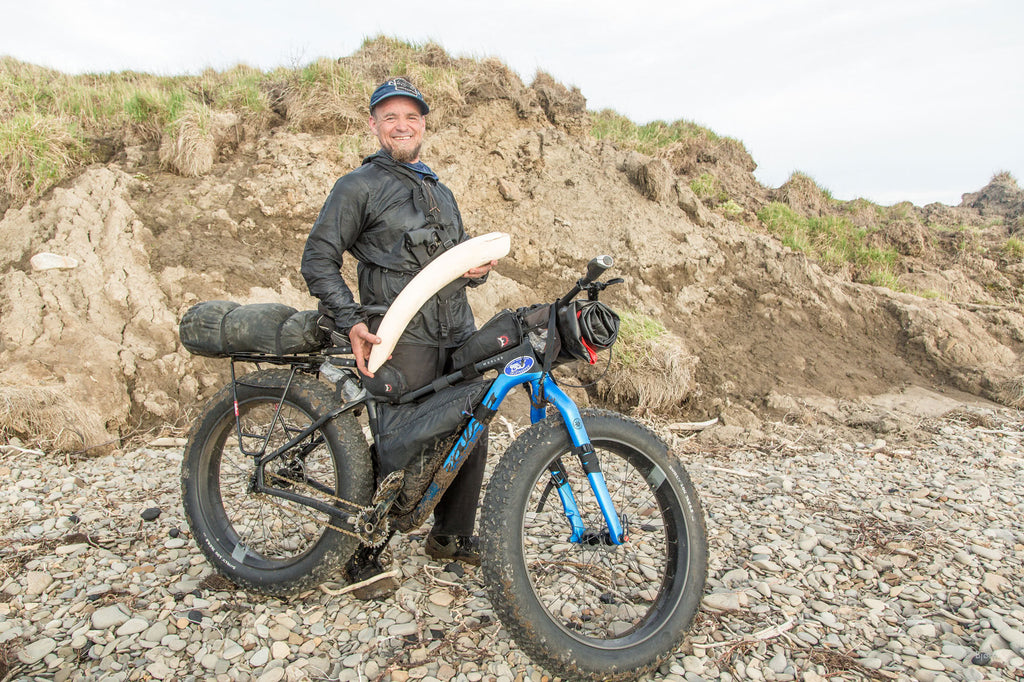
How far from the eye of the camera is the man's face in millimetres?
3084

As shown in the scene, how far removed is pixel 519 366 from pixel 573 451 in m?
0.43

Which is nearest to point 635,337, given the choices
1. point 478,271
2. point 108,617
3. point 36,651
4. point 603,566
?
point 603,566

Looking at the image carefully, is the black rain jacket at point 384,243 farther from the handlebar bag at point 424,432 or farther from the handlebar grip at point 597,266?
the handlebar grip at point 597,266

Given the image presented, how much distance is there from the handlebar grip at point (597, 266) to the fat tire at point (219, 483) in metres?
1.36

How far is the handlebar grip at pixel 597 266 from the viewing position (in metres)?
2.28

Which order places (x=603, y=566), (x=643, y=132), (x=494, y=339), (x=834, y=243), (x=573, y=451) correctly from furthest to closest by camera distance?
(x=643, y=132)
(x=834, y=243)
(x=603, y=566)
(x=494, y=339)
(x=573, y=451)

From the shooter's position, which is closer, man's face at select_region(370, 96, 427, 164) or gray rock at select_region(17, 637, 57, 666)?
gray rock at select_region(17, 637, 57, 666)

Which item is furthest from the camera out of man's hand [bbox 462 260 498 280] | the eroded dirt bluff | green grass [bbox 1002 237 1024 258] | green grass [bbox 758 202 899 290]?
green grass [bbox 1002 237 1024 258]

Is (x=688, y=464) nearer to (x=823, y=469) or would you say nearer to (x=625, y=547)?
(x=823, y=469)

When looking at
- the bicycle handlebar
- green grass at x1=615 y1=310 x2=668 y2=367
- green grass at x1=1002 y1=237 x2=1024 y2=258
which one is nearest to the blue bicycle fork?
the bicycle handlebar

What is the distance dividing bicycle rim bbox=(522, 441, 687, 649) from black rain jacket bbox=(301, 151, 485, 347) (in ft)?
3.24

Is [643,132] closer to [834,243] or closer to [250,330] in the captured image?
[834,243]

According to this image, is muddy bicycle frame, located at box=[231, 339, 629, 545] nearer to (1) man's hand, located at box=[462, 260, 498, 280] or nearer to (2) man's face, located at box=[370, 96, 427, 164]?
(1) man's hand, located at box=[462, 260, 498, 280]

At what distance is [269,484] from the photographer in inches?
120
